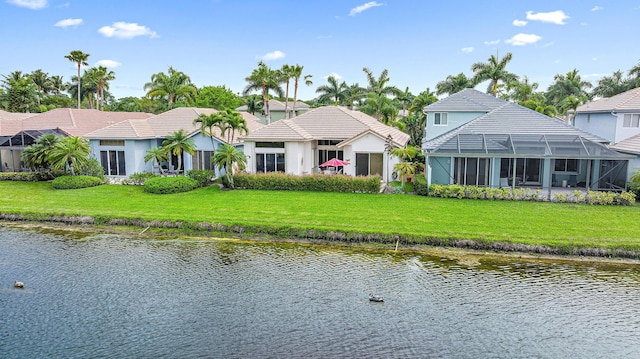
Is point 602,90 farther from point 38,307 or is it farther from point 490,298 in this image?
point 38,307

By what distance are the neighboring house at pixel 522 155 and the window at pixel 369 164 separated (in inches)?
151

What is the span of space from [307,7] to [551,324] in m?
Answer: 31.2

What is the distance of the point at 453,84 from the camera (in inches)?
1937

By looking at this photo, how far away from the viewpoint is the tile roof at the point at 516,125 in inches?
1115

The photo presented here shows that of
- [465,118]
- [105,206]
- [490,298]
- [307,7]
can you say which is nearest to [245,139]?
[105,206]

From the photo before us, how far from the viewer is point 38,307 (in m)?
13.5

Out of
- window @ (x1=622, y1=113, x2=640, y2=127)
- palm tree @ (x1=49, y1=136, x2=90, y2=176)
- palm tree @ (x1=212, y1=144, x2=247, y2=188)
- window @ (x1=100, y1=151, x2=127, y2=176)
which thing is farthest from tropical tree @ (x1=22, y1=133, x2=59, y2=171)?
window @ (x1=622, y1=113, x2=640, y2=127)

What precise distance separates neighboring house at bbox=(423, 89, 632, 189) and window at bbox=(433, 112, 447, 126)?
5.17m

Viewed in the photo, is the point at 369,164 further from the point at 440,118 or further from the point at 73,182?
the point at 73,182

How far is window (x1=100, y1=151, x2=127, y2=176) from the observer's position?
1329 inches

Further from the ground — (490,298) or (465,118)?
(465,118)

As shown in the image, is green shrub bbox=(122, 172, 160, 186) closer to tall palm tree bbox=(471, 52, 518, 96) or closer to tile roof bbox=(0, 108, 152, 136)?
tile roof bbox=(0, 108, 152, 136)

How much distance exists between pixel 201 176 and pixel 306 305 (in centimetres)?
1893

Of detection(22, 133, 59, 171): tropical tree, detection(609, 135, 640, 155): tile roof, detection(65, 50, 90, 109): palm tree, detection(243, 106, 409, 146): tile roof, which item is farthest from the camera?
detection(65, 50, 90, 109): palm tree
